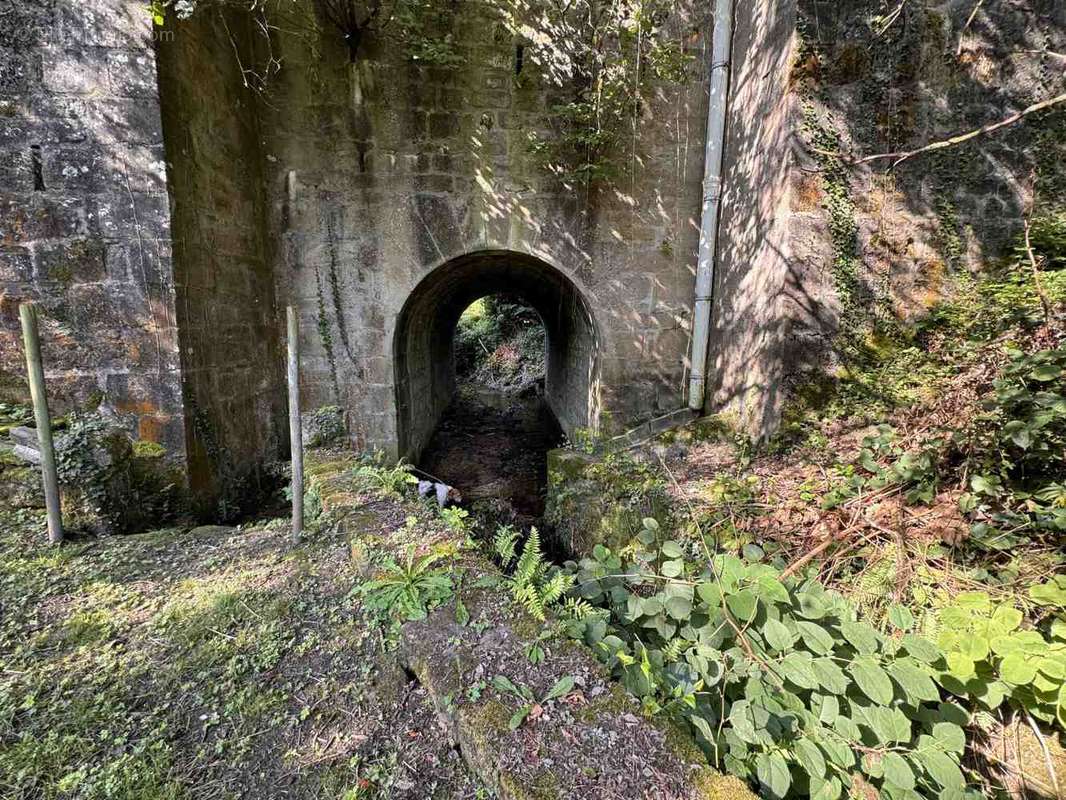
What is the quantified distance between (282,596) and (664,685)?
1975 mm

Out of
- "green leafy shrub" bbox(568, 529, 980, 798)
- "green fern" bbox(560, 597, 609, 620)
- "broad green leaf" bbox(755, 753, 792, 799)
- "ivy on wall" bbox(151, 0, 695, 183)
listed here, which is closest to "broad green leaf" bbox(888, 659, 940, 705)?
"green leafy shrub" bbox(568, 529, 980, 798)

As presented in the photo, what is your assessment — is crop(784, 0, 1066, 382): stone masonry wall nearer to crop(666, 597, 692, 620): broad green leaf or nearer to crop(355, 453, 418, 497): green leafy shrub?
crop(666, 597, 692, 620): broad green leaf

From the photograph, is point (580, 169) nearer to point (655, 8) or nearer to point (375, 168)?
point (655, 8)

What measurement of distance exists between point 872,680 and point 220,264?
16.5ft

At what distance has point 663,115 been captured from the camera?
4.85 meters

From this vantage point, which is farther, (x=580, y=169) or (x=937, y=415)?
(x=580, y=169)

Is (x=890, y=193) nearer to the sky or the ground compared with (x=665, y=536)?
nearer to the sky

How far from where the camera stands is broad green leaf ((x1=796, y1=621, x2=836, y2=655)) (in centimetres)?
Answer: 176

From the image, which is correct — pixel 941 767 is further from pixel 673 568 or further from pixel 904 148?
pixel 904 148

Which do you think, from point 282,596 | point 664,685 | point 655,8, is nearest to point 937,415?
point 664,685

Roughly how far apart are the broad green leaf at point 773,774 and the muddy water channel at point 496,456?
3.64 meters

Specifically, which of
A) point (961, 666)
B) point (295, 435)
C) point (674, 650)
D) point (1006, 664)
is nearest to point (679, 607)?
point (674, 650)

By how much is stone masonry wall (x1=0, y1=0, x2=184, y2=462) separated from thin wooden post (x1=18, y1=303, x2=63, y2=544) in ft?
1.88

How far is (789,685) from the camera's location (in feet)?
5.83
